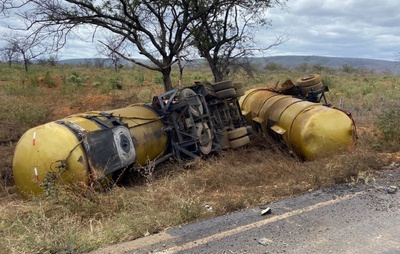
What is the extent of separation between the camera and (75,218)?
16.3 ft

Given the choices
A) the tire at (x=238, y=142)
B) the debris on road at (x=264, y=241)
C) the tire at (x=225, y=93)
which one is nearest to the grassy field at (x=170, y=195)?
the tire at (x=238, y=142)

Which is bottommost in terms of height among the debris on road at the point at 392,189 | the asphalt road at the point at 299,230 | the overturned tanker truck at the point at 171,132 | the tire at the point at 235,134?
the debris on road at the point at 392,189

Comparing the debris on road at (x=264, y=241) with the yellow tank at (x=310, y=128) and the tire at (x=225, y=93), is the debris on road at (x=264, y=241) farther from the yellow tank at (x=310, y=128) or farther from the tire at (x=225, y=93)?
the tire at (x=225, y=93)

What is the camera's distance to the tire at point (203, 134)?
8.48 meters

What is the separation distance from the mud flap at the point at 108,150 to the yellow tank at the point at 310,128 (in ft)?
11.9

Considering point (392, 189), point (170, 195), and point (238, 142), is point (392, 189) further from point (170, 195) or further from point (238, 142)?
point (238, 142)

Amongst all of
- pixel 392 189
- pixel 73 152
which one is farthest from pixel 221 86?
pixel 392 189

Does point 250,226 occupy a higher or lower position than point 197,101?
lower

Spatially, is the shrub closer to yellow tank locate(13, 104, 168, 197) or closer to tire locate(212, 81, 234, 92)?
tire locate(212, 81, 234, 92)

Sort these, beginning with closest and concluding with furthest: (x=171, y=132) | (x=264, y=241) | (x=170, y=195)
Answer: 1. (x=264, y=241)
2. (x=170, y=195)
3. (x=171, y=132)

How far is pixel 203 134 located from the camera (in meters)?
8.65

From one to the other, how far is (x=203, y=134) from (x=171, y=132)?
2.41 ft

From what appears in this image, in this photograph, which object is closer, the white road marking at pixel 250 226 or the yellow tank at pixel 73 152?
the white road marking at pixel 250 226

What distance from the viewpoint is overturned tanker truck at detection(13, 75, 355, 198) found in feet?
20.6
